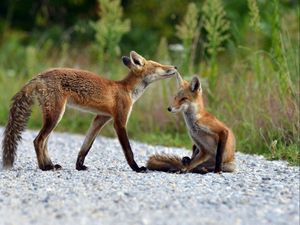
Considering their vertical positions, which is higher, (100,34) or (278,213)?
(100,34)

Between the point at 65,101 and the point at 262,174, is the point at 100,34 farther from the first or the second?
the point at 262,174

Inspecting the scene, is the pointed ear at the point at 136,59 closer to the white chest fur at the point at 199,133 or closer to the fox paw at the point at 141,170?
the white chest fur at the point at 199,133

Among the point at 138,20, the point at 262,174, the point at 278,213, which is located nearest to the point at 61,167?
the point at 262,174

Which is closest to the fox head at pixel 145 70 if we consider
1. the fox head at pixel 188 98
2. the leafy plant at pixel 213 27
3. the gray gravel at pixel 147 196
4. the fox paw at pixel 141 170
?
the fox head at pixel 188 98

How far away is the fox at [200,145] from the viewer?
30.3 ft

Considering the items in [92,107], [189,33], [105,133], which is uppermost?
[189,33]

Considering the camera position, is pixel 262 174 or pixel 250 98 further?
pixel 250 98

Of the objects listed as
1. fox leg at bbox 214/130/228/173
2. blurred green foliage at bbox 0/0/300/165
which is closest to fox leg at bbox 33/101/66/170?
fox leg at bbox 214/130/228/173

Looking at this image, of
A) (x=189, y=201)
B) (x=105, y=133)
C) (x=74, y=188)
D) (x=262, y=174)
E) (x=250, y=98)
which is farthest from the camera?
(x=105, y=133)

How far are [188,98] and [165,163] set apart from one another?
31.3 inches

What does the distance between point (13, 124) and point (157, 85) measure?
6355mm

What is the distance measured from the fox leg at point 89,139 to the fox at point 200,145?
805 mm

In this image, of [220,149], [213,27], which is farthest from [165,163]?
[213,27]

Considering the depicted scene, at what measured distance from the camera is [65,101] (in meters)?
9.55
